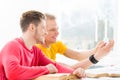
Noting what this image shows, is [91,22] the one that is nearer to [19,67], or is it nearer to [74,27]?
[74,27]

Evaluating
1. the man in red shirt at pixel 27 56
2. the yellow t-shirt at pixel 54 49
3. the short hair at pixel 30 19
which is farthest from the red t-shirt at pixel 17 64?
the yellow t-shirt at pixel 54 49

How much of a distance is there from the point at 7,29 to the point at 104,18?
1.19 m

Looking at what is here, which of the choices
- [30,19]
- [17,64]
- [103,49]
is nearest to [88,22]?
[103,49]

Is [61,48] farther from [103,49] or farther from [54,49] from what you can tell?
[103,49]

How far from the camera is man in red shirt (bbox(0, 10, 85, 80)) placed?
1419 mm

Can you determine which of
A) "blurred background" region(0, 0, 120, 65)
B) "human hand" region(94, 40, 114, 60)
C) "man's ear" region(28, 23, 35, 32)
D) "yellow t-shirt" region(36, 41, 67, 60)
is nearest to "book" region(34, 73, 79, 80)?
"man's ear" region(28, 23, 35, 32)

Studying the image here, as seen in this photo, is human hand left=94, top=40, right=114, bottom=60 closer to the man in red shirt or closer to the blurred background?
the man in red shirt

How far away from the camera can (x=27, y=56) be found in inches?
62.9

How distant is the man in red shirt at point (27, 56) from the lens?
1419 mm

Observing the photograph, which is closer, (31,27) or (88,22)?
(31,27)

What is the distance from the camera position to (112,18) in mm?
3352

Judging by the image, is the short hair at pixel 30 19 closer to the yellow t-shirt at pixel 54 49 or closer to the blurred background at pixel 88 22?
the yellow t-shirt at pixel 54 49

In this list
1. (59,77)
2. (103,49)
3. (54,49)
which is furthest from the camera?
(54,49)

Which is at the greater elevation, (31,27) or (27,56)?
(31,27)
